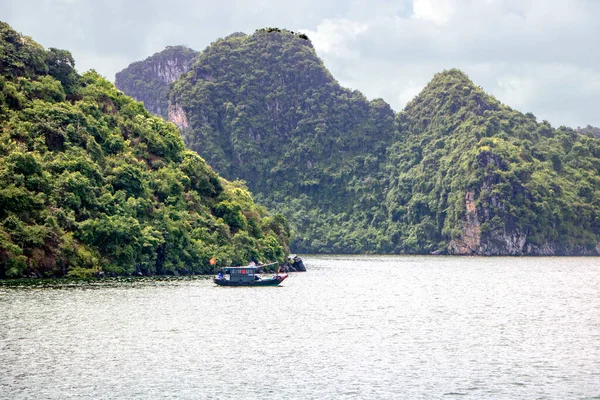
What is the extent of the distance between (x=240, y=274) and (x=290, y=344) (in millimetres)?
37947

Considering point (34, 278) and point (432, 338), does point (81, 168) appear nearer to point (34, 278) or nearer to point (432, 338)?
point (34, 278)

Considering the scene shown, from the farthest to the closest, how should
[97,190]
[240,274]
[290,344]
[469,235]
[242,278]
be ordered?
[469,235], [97,190], [240,274], [242,278], [290,344]

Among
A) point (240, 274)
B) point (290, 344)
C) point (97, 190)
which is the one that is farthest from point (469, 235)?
point (290, 344)

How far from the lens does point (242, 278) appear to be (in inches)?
3162

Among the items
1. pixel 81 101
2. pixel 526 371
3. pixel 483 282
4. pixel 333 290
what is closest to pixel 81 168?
pixel 81 101

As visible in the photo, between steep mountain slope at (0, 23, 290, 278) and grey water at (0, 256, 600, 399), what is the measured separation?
8549 millimetres

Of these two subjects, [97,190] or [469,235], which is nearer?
[97,190]

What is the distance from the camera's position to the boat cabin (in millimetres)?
80000

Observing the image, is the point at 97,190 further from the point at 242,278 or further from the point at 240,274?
the point at 242,278

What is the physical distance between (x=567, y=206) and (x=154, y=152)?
118581 millimetres

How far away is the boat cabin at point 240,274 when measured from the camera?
80.0 metres

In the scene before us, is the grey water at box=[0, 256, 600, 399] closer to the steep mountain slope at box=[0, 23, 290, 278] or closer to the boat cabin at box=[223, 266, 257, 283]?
the boat cabin at box=[223, 266, 257, 283]

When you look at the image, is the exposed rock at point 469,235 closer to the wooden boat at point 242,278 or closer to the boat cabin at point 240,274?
the wooden boat at point 242,278

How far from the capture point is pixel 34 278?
7250cm
